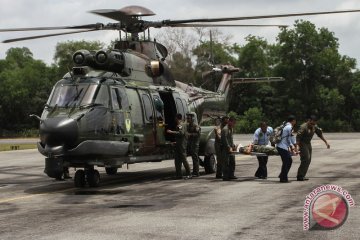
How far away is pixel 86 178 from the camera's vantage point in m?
14.9

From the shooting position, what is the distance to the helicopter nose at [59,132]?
13.3 meters

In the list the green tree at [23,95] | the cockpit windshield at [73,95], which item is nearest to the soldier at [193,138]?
the cockpit windshield at [73,95]

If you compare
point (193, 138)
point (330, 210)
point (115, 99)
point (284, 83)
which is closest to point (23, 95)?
point (284, 83)

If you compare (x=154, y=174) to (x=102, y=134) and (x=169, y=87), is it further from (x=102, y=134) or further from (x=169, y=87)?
(x=102, y=134)

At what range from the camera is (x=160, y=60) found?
59.1 ft

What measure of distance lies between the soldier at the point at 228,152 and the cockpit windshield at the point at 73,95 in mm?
3965

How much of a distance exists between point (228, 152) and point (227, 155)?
0.09 meters

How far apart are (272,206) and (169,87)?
8.18 m

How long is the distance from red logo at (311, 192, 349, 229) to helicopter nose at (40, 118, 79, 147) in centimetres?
631

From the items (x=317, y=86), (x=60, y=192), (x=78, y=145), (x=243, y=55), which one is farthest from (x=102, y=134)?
(x=243, y=55)

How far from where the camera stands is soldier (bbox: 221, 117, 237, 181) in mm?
16047

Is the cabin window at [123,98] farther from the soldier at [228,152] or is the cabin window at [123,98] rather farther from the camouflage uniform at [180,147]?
the soldier at [228,152]

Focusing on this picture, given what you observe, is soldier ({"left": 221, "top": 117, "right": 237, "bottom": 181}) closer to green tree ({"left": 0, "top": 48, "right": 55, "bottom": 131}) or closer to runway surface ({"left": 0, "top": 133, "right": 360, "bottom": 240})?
runway surface ({"left": 0, "top": 133, "right": 360, "bottom": 240})

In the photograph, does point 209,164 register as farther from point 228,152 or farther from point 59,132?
point 59,132
